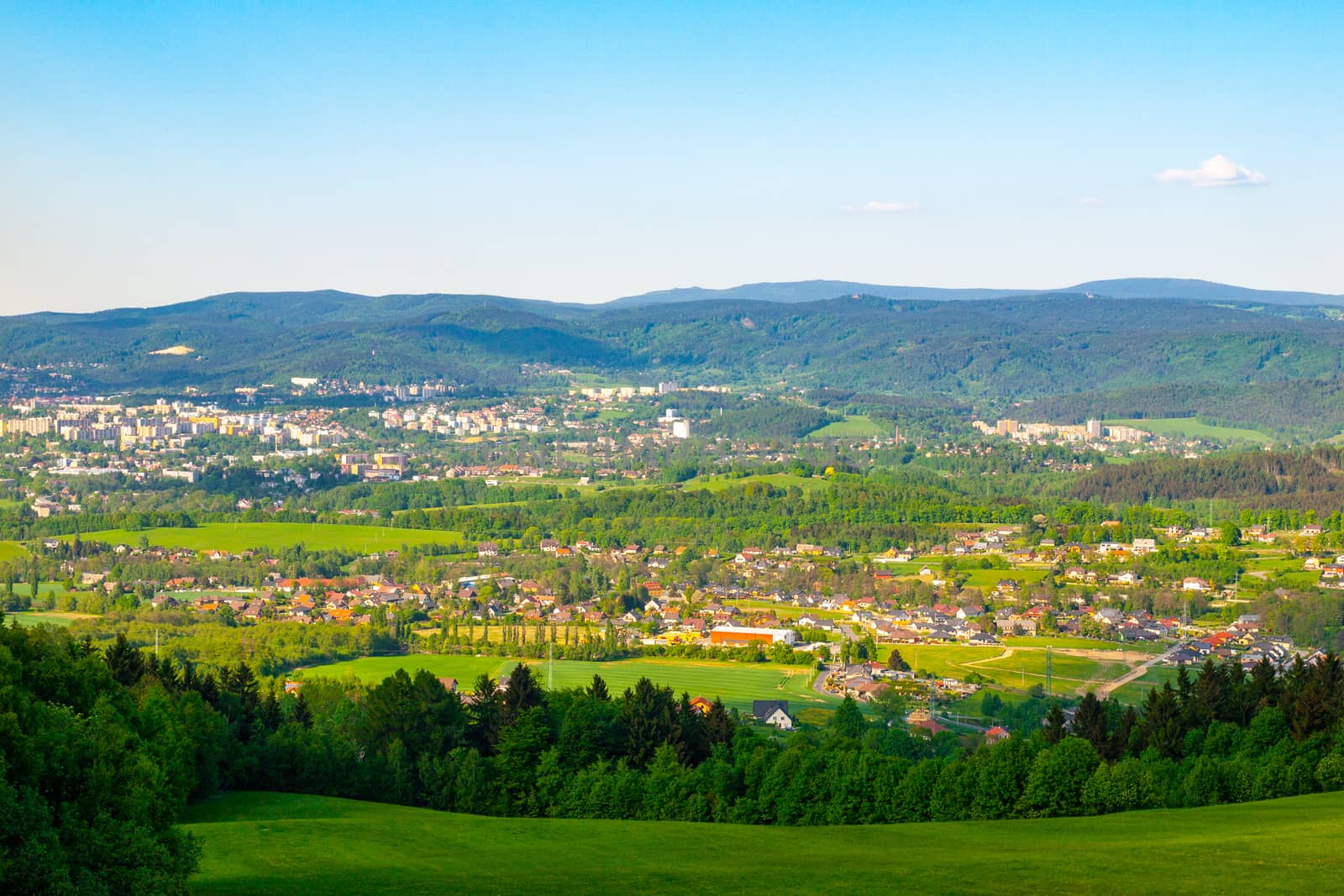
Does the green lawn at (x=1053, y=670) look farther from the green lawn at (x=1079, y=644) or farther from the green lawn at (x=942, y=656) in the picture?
the green lawn at (x=1079, y=644)

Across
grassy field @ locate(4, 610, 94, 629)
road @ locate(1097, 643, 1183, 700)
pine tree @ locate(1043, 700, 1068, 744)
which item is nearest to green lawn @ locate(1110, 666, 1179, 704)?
road @ locate(1097, 643, 1183, 700)

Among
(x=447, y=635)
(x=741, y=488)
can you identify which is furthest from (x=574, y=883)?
(x=741, y=488)

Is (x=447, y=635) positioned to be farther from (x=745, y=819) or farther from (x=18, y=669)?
(x=18, y=669)

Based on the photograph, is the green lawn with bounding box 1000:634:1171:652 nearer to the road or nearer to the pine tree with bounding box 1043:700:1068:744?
the road

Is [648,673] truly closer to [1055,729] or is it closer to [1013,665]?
[1013,665]

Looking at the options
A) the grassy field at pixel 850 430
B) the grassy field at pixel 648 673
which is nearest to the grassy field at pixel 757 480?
the grassy field at pixel 850 430
